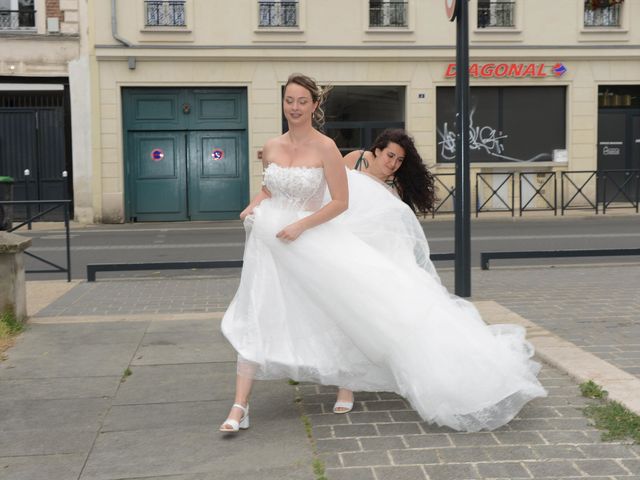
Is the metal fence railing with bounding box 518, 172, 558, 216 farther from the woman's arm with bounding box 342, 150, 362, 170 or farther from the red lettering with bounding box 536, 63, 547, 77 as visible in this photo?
the woman's arm with bounding box 342, 150, 362, 170

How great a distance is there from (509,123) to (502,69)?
4.70 ft

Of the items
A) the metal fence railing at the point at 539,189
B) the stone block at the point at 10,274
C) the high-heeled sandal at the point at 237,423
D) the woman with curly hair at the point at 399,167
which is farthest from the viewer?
the metal fence railing at the point at 539,189

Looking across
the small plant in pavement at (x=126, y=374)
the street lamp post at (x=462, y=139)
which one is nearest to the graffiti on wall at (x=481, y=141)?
the street lamp post at (x=462, y=139)

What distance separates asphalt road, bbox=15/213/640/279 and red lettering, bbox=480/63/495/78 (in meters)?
4.23

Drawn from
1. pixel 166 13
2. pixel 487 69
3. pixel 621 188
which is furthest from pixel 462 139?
pixel 166 13

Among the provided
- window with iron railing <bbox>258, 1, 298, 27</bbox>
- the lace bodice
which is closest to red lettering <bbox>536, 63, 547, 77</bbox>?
window with iron railing <bbox>258, 1, 298, 27</bbox>

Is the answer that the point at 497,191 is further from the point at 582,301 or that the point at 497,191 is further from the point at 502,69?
the point at 582,301

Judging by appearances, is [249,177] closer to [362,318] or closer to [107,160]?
[107,160]

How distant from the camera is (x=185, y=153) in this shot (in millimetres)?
20562

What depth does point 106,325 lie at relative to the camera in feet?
21.8

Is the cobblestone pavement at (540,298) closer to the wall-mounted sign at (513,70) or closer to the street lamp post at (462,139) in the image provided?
the street lamp post at (462,139)

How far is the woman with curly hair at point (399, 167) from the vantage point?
4.62 meters

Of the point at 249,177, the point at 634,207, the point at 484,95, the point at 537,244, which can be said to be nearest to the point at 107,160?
the point at 249,177

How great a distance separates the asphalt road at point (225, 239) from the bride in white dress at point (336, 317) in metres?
6.32
